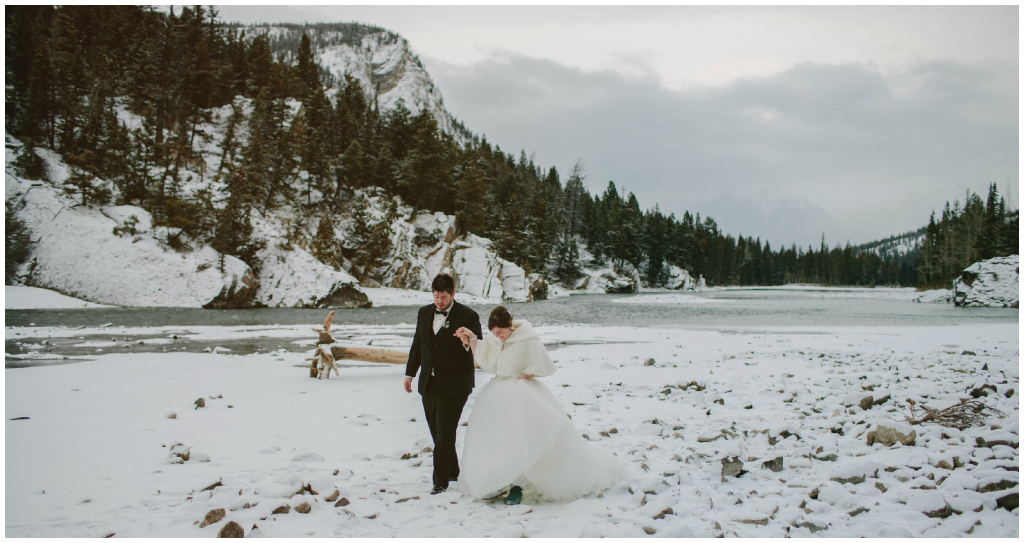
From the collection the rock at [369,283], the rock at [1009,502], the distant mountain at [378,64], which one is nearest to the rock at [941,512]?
the rock at [1009,502]

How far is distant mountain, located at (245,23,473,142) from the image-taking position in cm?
14562

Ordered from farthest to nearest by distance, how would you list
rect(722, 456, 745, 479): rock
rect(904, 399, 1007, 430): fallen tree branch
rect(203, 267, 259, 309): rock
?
rect(203, 267, 259, 309): rock
rect(904, 399, 1007, 430): fallen tree branch
rect(722, 456, 745, 479): rock

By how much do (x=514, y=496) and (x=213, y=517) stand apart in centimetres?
251

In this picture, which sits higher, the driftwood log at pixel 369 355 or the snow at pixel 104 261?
the snow at pixel 104 261

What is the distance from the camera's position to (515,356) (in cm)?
459

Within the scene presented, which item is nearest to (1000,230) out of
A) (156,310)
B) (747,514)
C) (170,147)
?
(747,514)

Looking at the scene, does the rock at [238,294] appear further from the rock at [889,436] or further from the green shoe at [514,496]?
the rock at [889,436]

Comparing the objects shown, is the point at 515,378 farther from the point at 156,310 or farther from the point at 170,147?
the point at 170,147

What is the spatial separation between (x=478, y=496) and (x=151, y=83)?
62.6m

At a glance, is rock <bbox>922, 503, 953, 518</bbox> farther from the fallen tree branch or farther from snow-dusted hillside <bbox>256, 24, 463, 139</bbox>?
snow-dusted hillside <bbox>256, 24, 463, 139</bbox>

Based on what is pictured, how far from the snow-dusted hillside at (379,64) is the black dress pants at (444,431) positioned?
141 m

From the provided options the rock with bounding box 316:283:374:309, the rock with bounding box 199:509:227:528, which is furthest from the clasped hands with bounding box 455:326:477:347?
the rock with bounding box 316:283:374:309

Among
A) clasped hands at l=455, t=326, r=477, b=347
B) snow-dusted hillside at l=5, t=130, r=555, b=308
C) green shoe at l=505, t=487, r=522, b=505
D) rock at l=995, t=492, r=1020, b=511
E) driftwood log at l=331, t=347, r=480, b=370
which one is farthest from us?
snow-dusted hillside at l=5, t=130, r=555, b=308

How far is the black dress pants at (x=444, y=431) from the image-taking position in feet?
15.8
